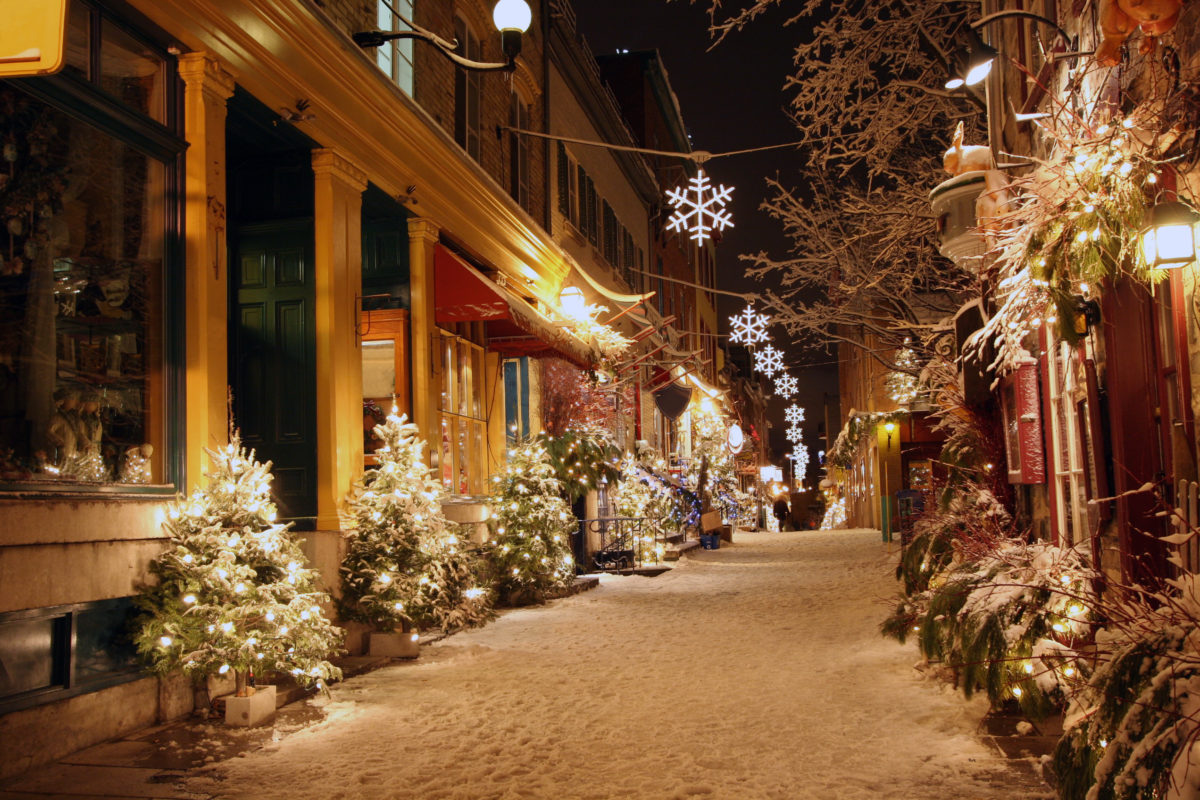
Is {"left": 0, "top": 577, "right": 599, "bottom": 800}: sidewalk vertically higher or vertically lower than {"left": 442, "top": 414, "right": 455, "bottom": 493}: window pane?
lower

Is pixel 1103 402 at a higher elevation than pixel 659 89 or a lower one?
lower

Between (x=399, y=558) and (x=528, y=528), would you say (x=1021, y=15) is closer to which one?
(x=399, y=558)

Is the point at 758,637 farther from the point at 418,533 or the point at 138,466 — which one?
the point at 138,466

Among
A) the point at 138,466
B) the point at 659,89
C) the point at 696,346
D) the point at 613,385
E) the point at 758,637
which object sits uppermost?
the point at 659,89

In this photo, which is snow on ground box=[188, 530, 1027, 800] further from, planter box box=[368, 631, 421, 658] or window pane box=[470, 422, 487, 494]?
window pane box=[470, 422, 487, 494]

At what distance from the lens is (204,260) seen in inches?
288

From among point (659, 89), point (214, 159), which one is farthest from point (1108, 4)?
point (659, 89)

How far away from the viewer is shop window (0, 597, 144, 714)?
5305 millimetres

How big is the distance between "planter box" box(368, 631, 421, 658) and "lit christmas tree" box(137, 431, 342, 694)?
2132 mm

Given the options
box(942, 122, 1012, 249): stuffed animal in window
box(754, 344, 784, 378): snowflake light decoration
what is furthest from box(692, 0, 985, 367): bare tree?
box(754, 344, 784, 378): snowflake light decoration

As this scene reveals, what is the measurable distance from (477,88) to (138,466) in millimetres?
9130

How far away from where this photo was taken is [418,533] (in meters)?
9.21

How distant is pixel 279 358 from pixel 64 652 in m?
4.45

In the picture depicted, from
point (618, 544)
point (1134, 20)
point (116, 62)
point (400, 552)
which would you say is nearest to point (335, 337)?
point (400, 552)
